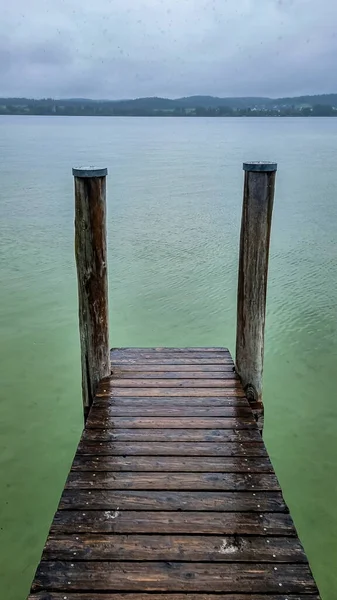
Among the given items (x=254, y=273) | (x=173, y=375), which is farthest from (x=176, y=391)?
(x=254, y=273)

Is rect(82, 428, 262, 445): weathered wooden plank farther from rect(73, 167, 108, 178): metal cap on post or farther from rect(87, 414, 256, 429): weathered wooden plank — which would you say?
rect(73, 167, 108, 178): metal cap on post

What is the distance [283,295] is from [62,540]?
22.8ft

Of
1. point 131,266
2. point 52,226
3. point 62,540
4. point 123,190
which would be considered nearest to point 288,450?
point 62,540

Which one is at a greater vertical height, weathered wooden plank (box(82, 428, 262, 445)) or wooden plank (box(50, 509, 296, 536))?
wooden plank (box(50, 509, 296, 536))

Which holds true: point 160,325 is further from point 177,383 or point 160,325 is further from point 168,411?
point 168,411

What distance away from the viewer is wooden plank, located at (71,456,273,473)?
3.05 m

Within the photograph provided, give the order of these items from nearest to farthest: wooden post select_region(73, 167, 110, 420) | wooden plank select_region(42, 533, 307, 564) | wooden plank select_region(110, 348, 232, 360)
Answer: wooden plank select_region(42, 533, 307, 564), wooden post select_region(73, 167, 110, 420), wooden plank select_region(110, 348, 232, 360)

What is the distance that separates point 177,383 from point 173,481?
4.21 ft

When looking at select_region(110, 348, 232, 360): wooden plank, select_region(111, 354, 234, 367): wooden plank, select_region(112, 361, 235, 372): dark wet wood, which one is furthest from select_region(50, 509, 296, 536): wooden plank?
select_region(110, 348, 232, 360): wooden plank

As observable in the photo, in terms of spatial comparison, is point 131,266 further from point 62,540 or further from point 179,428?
point 62,540

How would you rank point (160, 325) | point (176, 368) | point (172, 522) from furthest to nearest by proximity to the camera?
point (160, 325)
point (176, 368)
point (172, 522)

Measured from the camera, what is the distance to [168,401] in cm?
388

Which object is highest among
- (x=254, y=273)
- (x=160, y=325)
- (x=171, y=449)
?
(x=254, y=273)

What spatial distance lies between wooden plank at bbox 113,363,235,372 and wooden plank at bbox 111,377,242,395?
174mm
